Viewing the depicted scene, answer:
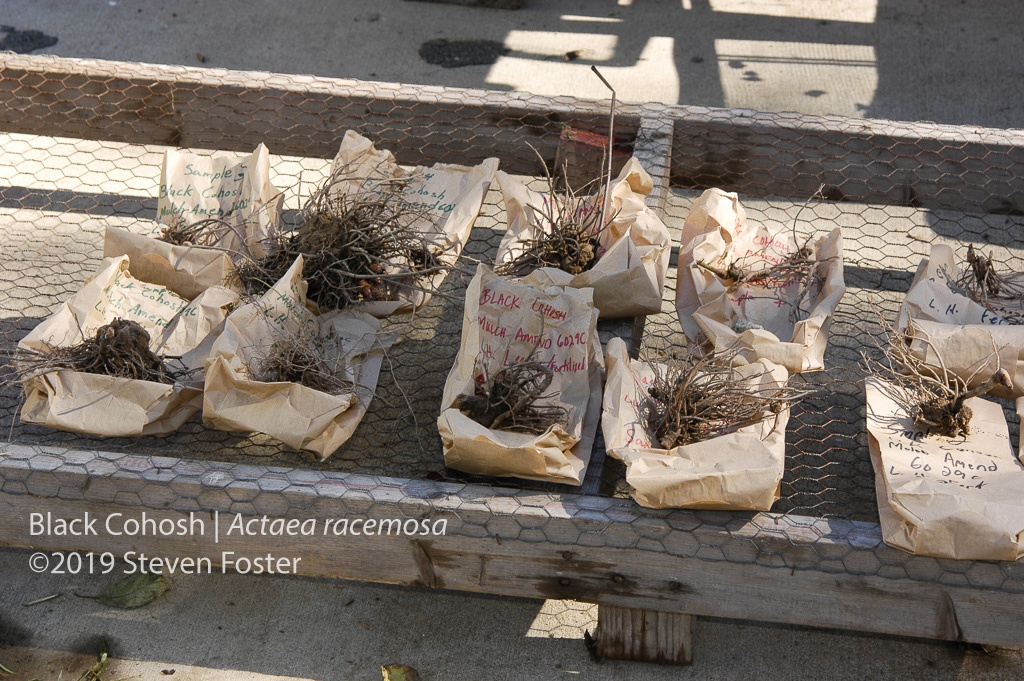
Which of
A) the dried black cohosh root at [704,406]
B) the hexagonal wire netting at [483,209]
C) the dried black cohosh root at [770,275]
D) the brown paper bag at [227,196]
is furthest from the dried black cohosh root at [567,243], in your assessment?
the brown paper bag at [227,196]

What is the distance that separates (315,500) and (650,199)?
992mm

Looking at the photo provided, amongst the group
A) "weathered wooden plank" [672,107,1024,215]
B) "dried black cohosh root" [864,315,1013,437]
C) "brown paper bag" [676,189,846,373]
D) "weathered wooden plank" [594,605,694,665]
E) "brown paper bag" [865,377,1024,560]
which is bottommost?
"weathered wooden plank" [594,605,694,665]

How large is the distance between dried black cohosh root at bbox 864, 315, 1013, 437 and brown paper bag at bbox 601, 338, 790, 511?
23 centimetres

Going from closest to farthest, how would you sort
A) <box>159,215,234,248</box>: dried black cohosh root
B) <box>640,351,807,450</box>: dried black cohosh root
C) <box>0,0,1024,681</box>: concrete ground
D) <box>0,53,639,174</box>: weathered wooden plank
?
<box>640,351,807,450</box>: dried black cohosh root, <box>0,0,1024,681</box>: concrete ground, <box>159,215,234,248</box>: dried black cohosh root, <box>0,53,639,174</box>: weathered wooden plank

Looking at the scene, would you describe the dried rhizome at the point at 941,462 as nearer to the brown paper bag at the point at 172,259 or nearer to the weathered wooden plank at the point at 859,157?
the weathered wooden plank at the point at 859,157

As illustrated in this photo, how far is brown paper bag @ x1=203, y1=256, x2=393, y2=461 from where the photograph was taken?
159cm

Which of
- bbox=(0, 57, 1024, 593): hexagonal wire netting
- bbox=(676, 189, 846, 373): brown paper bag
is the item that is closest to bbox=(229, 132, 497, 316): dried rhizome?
bbox=(0, 57, 1024, 593): hexagonal wire netting

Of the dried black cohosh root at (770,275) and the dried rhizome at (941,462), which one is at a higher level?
the dried black cohosh root at (770,275)

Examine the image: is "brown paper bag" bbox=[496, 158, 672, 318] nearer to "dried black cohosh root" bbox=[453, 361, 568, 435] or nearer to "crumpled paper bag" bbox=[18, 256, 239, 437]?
"dried black cohosh root" bbox=[453, 361, 568, 435]

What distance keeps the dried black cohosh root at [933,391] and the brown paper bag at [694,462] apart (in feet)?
0.74

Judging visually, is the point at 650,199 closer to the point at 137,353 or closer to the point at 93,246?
the point at 137,353

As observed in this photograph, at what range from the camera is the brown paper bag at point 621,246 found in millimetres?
1753

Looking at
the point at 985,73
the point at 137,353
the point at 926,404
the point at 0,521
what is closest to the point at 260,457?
the point at 137,353

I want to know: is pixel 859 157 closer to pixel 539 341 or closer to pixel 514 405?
pixel 539 341
